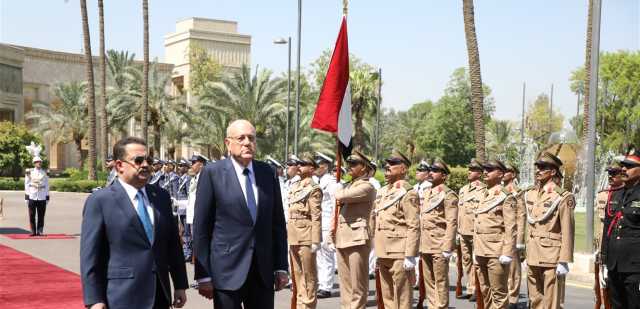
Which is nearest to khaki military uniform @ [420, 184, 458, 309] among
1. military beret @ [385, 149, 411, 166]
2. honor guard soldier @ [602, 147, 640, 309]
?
military beret @ [385, 149, 411, 166]

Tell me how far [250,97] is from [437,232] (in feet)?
93.7

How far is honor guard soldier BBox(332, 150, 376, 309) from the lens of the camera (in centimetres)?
873

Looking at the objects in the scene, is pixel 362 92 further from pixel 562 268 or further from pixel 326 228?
pixel 562 268

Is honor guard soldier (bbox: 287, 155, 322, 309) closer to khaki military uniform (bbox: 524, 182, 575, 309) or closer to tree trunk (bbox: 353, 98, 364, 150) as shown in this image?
khaki military uniform (bbox: 524, 182, 575, 309)

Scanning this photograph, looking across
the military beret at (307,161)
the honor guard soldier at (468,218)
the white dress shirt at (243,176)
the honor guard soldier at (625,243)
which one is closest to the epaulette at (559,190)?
the honor guard soldier at (625,243)

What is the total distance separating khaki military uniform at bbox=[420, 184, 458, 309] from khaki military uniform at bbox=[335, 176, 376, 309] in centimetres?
149

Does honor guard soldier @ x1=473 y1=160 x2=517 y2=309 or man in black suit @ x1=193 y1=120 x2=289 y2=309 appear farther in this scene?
honor guard soldier @ x1=473 y1=160 x2=517 y2=309

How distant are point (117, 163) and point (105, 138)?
34.9 metres

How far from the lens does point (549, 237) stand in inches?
352

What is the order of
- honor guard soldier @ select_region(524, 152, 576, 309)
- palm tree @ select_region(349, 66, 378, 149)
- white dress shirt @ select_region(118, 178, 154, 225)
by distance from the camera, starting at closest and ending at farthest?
white dress shirt @ select_region(118, 178, 154, 225) → honor guard soldier @ select_region(524, 152, 576, 309) → palm tree @ select_region(349, 66, 378, 149)

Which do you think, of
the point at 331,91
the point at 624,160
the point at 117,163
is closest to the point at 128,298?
the point at 117,163

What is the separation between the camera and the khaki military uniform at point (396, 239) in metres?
8.66

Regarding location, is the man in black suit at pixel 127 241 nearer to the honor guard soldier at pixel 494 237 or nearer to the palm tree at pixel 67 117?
the honor guard soldier at pixel 494 237

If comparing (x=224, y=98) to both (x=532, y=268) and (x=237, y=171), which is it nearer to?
(x=532, y=268)
